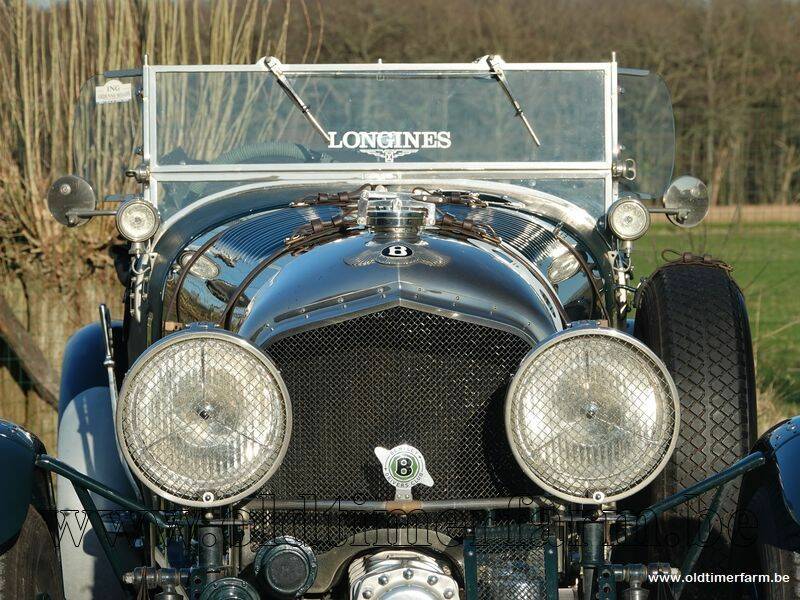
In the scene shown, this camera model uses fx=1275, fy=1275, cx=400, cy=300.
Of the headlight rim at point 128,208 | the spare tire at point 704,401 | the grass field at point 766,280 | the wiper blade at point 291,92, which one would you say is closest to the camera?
the spare tire at point 704,401

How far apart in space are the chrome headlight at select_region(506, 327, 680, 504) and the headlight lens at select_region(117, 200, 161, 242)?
1651 mm

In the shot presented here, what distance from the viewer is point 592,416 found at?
278 cm

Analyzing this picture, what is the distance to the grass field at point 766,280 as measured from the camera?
762 centimetres

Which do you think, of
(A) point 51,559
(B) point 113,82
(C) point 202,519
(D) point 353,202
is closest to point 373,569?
(C) point 202,519

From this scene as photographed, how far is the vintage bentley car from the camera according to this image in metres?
2.77

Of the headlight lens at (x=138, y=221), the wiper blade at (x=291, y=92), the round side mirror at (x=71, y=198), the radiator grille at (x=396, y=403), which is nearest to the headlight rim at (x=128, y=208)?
the headlight lens at (x=138, y=221)

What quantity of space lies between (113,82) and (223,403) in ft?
7.43

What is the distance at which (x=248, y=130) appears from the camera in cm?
441

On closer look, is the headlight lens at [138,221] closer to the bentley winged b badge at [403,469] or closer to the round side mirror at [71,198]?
the round side mirror at [71,198]

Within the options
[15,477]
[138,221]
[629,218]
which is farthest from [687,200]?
[15,477]

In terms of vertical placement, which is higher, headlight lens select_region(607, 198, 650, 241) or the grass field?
the grass field

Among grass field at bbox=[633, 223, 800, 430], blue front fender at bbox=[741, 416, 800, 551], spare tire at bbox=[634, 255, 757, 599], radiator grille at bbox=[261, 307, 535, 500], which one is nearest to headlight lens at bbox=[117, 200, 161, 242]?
radiator grille at bbox=[261, 307, 535, 500]

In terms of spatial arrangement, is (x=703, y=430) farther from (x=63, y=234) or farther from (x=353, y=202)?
(x=63, y=234)

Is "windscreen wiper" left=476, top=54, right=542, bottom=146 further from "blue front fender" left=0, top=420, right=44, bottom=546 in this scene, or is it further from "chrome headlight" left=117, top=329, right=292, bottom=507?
"blue front fender" left=0, top=420, right=44, bottom=546
